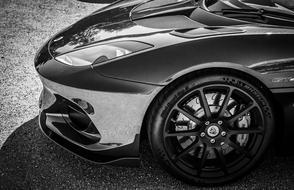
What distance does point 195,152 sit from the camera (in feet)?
7.93

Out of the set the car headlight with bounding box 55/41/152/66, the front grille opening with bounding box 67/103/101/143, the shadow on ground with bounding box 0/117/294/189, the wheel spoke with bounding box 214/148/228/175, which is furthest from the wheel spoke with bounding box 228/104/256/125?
the front grille opening with bounding box 67/103/101/143

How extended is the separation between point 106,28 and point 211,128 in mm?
1143

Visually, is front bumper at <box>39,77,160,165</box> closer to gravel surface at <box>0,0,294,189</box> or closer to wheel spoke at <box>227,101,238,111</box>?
gravel surface at <box>0,0,294,189</box>

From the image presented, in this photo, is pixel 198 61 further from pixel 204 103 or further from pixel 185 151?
pixel 185 151

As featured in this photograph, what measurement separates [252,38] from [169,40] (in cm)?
52

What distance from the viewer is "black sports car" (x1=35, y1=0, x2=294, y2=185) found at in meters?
2.14

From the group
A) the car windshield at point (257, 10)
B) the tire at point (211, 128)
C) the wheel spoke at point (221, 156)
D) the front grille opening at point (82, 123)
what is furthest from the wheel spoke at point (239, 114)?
the front grille opening at point (82, 123)

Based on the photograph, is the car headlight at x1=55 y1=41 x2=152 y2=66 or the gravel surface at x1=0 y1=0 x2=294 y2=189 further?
the gravel surface at x1=0 y1=0 x2=294 y2=189

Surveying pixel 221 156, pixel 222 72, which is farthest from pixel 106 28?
pixel 221 156

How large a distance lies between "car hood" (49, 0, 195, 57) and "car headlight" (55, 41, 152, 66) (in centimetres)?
11

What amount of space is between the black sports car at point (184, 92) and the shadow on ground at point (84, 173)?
0.20 metres

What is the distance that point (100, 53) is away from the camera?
237 centimetres

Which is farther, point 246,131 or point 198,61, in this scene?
point 246,131

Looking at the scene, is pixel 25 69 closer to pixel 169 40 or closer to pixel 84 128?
→ pixel 84 128
